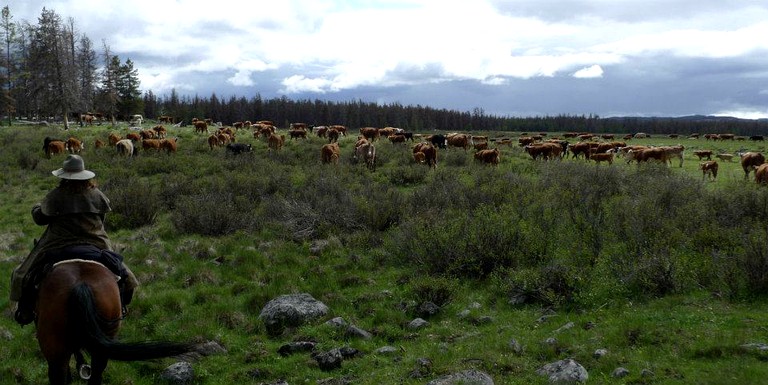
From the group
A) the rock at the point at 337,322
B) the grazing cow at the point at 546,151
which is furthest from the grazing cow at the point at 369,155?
the rock at the point at 337,322

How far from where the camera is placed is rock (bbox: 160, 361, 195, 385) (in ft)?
19.7

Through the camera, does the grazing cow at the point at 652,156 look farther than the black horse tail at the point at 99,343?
Yes

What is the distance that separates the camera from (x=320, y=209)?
1378 centimetres

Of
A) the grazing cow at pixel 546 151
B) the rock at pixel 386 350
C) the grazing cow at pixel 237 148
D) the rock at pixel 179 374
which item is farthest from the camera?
the grazing cow at pixel 546 151

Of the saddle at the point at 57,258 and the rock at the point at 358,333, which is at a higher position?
the saddle at the point at 57,258

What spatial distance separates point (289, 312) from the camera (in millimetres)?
7613

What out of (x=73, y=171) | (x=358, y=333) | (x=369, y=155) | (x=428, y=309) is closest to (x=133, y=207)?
(x=73, y=171)

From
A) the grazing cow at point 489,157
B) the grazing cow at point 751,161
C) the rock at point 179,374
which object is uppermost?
the grazing cow at point 751,161

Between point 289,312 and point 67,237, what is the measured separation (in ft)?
10.1

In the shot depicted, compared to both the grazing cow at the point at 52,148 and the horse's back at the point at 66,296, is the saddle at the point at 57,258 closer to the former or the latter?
the horse's back at the point at 66,296

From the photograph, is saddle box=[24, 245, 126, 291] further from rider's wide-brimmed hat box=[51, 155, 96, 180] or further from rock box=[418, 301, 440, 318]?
rock box=[418, 301, 440, 318]

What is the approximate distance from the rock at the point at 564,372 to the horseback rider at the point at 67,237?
4857mm

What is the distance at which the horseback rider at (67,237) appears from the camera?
5.54m

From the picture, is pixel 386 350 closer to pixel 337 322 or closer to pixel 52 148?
pixel 337 322
